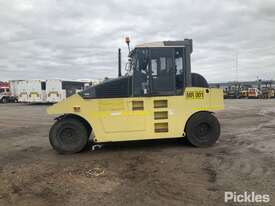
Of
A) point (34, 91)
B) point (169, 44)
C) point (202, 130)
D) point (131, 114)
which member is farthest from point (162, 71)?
point (34, 91)

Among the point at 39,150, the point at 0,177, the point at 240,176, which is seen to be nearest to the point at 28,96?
the point at 39,150

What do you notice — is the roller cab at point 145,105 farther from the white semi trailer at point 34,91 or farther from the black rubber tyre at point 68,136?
the white semi trailer at point 34,91

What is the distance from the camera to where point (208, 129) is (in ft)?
28.2

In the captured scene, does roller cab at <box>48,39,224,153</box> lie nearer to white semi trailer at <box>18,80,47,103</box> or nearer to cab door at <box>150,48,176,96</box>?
cab door at <box>150,48,176,96</box>

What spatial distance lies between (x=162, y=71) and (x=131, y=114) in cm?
145

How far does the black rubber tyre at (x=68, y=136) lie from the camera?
824cm

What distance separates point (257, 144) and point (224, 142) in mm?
955

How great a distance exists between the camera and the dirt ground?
4773 mm

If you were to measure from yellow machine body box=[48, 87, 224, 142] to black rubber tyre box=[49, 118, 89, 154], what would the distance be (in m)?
0.29

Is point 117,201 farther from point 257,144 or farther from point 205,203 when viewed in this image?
point 257,144

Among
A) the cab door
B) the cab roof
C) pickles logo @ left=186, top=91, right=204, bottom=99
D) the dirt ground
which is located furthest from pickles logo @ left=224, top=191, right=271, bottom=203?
the cab roof

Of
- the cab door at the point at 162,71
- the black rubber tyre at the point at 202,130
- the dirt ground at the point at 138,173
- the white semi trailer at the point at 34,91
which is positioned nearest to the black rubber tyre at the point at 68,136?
the dirt ground at the point at 138,173

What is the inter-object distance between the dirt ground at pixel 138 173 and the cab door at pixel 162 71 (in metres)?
1.63

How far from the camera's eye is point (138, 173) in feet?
19.9
